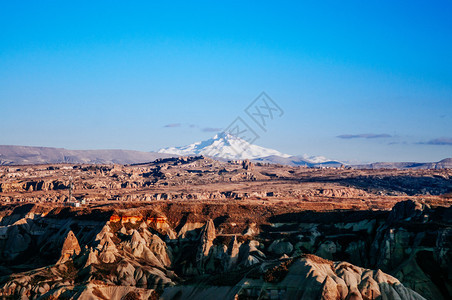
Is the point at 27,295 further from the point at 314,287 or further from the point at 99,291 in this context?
the point at 314,287

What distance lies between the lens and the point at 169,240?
115688mm

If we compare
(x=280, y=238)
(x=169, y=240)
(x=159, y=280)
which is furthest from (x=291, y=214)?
(x=159, y=280)

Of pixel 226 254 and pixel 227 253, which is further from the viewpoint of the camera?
pixel 227 253

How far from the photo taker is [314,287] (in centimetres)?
5362

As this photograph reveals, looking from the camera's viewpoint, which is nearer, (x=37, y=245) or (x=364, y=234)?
(x=364, y=234)

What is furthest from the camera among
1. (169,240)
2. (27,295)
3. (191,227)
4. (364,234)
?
(191,227)

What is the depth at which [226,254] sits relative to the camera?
331 feet

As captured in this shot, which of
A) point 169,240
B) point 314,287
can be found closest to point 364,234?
point 169,240

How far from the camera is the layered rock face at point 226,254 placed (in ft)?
190

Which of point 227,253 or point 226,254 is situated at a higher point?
point 227,253

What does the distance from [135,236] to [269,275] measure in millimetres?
53569

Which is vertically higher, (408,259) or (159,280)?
(408,259)

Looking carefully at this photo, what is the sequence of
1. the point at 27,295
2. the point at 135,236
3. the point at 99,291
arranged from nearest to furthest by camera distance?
the point at 99,291 < the point at 27,295 < the point at 135,236

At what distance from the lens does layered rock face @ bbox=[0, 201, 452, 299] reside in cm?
5778
